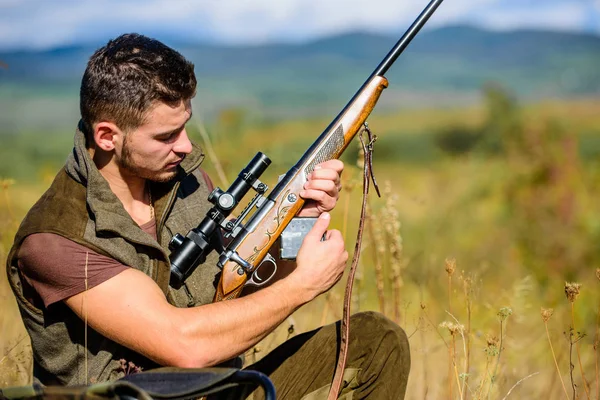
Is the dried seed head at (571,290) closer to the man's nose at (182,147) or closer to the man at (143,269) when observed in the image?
the man at (143,269)

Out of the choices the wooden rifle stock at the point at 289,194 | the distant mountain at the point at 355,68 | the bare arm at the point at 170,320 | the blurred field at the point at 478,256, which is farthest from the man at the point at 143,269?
the distant mountain at the point at 355,68

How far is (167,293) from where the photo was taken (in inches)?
146

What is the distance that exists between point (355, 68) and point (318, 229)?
42.6m

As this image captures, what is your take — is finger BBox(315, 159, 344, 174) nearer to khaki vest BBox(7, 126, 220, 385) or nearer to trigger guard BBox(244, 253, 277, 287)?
trigger guard BBox(244, 253, 277, 287)

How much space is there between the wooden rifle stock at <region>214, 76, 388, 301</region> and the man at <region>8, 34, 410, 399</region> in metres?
0.10

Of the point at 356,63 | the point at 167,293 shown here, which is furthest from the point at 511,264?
the point at 356,63

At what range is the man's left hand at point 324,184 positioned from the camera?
12.8 feet

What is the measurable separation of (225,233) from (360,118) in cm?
89

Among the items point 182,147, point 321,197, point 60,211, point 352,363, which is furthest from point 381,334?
point 60,211

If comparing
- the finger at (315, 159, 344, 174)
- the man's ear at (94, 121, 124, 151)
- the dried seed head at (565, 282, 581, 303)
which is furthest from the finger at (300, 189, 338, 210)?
the dried seed head at (565, 282, 581, 303)

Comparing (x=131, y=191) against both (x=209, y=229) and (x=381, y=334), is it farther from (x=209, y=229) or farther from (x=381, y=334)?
(x=381, y=334)

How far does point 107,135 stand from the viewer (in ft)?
12.1

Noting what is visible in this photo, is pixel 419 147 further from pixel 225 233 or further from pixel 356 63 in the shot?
pixel 356 63

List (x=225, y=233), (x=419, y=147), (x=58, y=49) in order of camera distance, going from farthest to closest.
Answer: (x=58, y=49), (x=419, y=147), (x=225, y=233)
